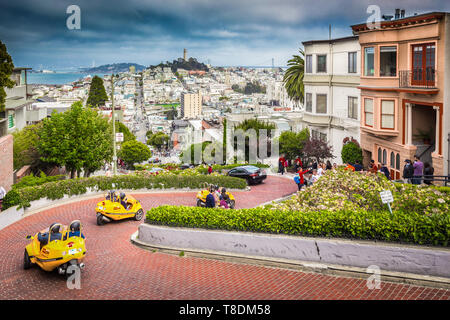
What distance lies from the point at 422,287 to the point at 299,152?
28619 millimetres

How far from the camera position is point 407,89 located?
86.5ft

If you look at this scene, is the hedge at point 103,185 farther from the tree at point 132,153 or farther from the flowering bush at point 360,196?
the tree at point 132,153

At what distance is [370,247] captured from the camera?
11234 mm

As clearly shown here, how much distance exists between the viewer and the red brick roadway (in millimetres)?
10480

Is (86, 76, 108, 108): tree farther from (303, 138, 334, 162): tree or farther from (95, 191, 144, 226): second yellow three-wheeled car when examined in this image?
(95, 191, 144, 226): second yellow three-wheeled car

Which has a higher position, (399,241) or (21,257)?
(399,241)

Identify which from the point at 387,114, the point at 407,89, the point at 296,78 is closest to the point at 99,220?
the point at 407,89

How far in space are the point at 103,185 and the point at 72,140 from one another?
24.4 feet

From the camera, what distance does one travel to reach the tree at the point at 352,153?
3478 centimetres

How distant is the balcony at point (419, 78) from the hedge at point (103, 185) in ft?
36.0

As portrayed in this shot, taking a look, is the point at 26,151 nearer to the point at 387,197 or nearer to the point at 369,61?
the point at 369,61

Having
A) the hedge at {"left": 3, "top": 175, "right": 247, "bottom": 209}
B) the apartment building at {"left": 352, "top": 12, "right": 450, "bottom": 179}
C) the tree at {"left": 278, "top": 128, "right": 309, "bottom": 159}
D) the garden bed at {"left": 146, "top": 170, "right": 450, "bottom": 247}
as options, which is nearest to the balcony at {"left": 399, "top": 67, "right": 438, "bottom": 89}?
the apartment building at {"left": 352, "top": 12, "right": 450, "bottom": 179}
